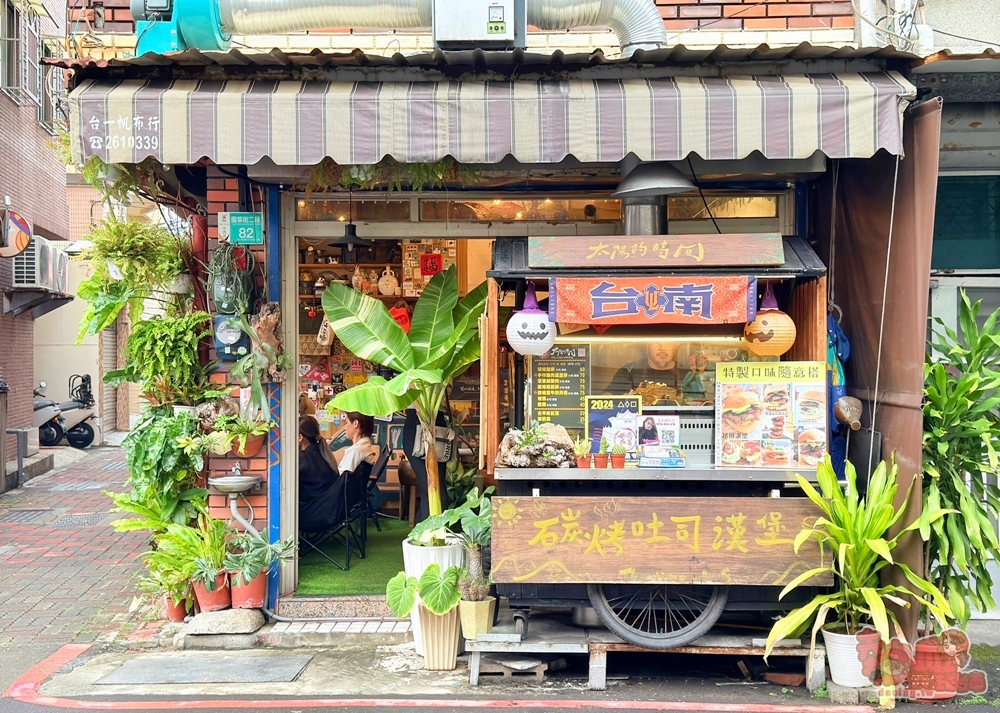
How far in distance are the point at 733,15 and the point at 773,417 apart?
3636 millimetres

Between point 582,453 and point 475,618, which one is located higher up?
point 582,453

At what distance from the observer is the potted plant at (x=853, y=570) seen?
5.63m

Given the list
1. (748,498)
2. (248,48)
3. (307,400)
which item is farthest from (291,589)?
(248,48)

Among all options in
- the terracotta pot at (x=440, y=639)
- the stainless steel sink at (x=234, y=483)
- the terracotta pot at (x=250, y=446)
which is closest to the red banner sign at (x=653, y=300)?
the terracotta pot at (x=440, y=639)

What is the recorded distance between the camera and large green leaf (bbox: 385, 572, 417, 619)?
620 centimetres

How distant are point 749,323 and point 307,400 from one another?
5.16 meters

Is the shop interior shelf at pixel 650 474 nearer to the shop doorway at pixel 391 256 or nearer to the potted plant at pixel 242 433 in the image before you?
the shop doorway at pixel 391 256

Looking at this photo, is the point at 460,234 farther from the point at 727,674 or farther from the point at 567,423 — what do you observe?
the point at 727,674

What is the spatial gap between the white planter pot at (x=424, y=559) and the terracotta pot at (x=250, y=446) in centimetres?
153

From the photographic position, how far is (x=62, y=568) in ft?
31.3

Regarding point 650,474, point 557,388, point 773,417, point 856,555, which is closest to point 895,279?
point 773,417

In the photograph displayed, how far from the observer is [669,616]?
20.8ft

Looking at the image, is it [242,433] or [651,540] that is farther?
[242,433]

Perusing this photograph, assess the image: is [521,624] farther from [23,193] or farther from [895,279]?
[23,193]
